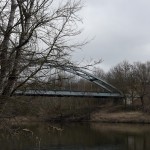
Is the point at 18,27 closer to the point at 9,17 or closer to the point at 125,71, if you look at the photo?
the point at 9,17

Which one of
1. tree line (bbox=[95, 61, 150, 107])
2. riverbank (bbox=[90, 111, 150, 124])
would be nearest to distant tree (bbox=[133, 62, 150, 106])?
tree line (bbox=[95, 61, 150, 107])

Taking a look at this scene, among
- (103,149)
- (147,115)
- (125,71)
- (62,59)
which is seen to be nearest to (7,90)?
(62,59)

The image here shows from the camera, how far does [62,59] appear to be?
7008mm

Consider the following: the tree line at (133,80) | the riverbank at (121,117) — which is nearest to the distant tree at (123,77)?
the tree line at (133,80)

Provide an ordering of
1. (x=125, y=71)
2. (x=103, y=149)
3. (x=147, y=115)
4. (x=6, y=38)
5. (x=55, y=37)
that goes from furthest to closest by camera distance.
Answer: (x=125, y=71) < (x=147, y=115) < (x=103, y=149) < (x=55, y=37) < (x=6, y=38)

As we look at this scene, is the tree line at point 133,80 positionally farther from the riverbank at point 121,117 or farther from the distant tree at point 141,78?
the riverbank at point 121,117

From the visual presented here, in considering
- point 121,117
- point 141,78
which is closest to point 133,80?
point 141,78

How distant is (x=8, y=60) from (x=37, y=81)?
2.50ft

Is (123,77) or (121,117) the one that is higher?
(123,77)

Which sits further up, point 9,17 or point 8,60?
point 9,17

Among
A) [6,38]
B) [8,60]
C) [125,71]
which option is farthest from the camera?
[125,71]

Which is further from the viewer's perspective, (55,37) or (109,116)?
(109,116)

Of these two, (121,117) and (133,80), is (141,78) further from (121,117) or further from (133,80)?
(121,117)

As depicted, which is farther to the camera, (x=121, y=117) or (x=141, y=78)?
(x=141, y=78)
